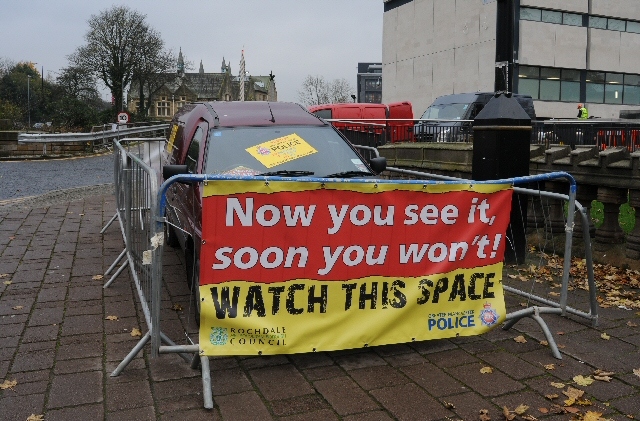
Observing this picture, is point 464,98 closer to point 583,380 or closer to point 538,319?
point 538,319

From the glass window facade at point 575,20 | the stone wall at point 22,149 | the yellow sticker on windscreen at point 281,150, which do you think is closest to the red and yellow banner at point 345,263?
the yellow sticker on windscreen at point 281,150

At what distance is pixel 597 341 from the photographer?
5086 millimetres

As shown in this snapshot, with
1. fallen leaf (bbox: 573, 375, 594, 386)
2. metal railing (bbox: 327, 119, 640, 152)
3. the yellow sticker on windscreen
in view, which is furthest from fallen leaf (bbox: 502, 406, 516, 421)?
metal railing (bbox: 327, 119, 640, 152)

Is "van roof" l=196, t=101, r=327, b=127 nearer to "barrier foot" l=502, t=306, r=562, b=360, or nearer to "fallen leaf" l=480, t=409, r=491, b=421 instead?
"barrier foot" l=502, t=306, r=562, b=360

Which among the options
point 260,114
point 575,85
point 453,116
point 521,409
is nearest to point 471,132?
point 453,116

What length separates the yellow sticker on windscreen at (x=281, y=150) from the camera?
5955 mm

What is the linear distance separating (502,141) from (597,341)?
9.83ft

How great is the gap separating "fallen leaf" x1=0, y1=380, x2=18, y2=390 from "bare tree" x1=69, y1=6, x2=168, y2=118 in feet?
189

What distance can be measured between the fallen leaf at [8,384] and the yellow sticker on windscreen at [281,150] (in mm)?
2794

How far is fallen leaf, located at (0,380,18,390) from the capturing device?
163 inches

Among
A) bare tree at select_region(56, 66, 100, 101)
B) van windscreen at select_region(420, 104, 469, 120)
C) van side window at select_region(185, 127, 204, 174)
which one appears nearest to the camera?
van side window at select_region(185, 127, 204, 174)

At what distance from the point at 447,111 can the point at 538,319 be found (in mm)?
14316

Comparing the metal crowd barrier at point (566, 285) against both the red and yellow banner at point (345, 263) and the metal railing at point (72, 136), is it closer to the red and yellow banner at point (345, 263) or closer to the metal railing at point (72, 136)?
the red and yellow banner at point (345, 263)

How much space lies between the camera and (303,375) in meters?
4.39
